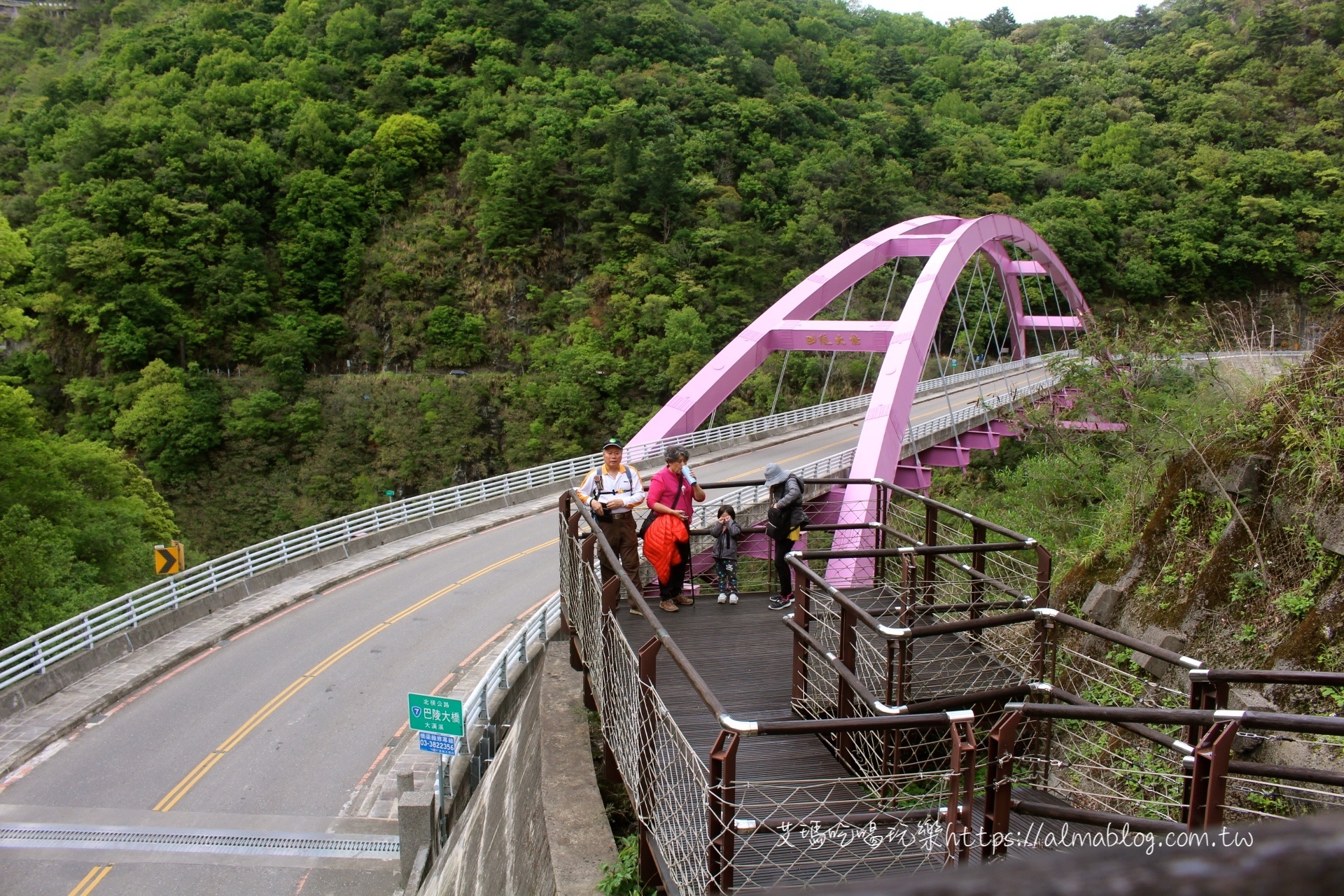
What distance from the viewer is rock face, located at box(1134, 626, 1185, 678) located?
19.4 ft

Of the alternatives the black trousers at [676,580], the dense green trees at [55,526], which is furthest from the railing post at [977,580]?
the dense green trees at [55,526]

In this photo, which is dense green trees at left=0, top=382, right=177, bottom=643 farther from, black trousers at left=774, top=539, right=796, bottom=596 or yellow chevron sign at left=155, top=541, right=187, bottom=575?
black trousers at left=774, top=539, right=796, bottom=596

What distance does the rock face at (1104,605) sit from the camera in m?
7.12

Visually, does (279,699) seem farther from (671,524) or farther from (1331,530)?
(1331,530)

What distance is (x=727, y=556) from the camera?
737cm

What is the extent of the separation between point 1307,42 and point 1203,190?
19864 mm

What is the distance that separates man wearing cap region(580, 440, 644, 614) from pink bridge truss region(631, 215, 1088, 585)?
5172 millimetres

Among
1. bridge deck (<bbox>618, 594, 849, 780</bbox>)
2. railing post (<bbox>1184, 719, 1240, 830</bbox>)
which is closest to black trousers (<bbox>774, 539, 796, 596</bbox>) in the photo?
bridge deck (<bbox>618, 594, 849, 780</bbox>)

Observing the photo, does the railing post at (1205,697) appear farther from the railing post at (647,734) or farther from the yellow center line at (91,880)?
the yellow center line at (91,880)

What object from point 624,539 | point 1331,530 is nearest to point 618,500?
point 624,539

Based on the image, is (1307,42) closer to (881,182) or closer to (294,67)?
(881,182)

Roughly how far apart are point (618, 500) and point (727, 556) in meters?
1.15

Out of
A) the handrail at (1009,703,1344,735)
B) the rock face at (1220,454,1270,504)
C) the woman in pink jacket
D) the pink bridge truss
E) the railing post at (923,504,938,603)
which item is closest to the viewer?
the handrail at (1009,703,1344,735)

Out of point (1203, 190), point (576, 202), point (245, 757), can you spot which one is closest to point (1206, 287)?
point (1203, 190)
